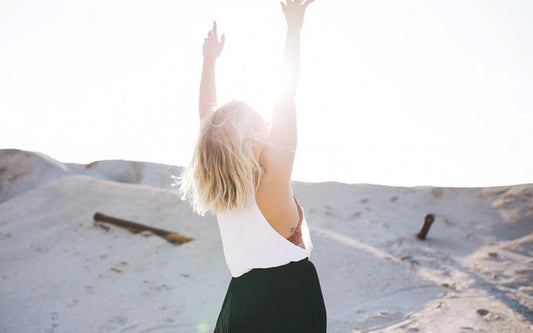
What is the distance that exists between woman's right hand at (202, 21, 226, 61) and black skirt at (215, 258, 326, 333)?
120 cm

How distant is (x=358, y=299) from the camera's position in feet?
15.6

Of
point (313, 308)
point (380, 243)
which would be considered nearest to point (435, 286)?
point (380, 243)

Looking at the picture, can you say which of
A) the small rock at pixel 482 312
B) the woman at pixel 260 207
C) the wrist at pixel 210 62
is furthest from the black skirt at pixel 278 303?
the small rock at pixel 482 312

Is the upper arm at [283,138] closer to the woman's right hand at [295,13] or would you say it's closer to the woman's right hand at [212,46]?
the woman's right hand at [295,13]

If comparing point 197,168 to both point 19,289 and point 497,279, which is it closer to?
point 497,279

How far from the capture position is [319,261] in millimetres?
5719

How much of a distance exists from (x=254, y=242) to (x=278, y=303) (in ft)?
0.84

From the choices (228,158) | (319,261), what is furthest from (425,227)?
(228,158)

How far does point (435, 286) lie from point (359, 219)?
9.77ft

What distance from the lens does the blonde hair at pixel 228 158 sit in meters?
1.39

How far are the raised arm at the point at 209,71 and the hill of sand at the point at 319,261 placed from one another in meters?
2.83

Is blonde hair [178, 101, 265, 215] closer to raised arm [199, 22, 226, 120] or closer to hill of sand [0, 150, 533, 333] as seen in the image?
raised arm [199, 22, 226, 120]

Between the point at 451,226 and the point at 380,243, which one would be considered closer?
the point at 380,243

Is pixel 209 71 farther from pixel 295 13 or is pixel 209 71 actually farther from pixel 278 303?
pixel 278 303
